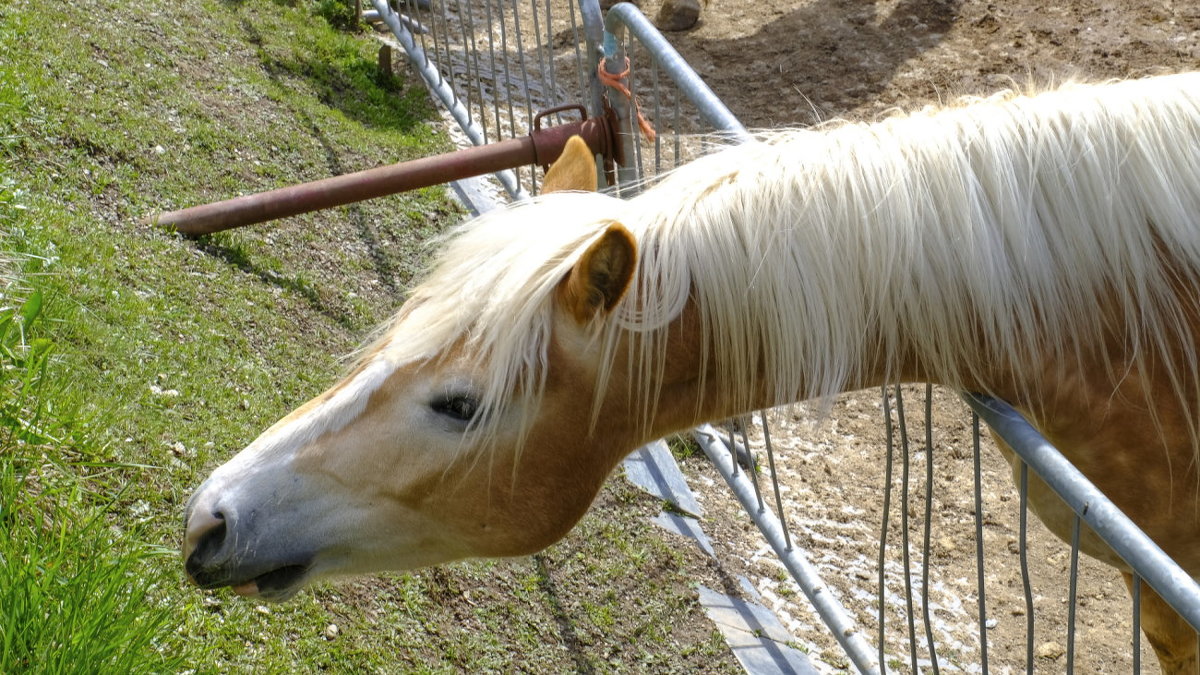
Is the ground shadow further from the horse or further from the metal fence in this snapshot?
the horse

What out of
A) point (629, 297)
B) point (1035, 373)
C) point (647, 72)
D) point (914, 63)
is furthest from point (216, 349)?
point (914, 63)

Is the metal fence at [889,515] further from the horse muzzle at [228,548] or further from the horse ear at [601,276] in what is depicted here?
the horse muzzle at [228,548]

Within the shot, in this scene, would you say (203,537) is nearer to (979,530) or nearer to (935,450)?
(979,530)

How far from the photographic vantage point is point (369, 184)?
4.39 m

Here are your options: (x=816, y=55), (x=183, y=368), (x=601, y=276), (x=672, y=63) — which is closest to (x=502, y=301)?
(x=601, y=276)

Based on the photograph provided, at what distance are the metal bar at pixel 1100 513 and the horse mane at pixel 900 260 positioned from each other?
17 centimetres

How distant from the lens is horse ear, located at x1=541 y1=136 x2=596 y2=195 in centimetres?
257

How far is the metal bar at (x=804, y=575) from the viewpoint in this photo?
3.11 metres

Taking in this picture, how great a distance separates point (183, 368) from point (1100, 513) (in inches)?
111

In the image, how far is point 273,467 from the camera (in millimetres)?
2154

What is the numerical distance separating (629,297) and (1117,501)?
1.16 meters

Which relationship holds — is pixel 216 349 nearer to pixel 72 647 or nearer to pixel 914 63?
pixel 72 647

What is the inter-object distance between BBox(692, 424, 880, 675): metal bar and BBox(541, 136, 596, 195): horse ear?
0.92 m

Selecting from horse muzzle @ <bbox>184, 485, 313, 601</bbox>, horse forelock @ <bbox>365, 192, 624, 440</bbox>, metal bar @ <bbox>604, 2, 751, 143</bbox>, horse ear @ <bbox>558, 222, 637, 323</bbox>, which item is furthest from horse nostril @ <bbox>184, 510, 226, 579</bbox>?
metal bar @ <bbox>604, 2, 751, 143</bbox>
